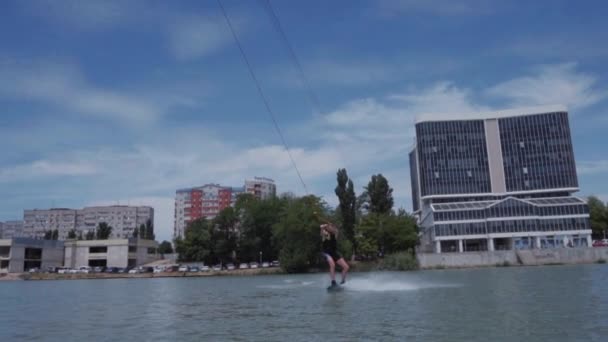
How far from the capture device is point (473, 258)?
81562mm

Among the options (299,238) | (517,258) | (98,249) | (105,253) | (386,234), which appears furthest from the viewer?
(98,249)

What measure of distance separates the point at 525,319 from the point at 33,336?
1363cm

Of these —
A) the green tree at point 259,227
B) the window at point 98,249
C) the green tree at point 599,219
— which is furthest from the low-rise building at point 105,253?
the green tree at point 599,219

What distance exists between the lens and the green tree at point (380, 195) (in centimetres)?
9025

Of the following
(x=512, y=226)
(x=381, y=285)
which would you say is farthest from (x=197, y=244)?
(x=381, y=285)

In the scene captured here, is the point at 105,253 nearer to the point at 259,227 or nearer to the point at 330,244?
the point at 259,227

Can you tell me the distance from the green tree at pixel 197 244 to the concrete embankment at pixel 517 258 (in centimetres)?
4405

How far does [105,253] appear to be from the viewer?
119562mm

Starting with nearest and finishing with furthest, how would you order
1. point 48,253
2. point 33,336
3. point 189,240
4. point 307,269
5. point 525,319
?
point 525,319, point 33,336, point 307,269, point 189,240, point 48,253

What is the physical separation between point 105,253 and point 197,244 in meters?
30.2

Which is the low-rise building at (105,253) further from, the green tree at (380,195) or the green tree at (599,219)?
the green tree at (599,219)

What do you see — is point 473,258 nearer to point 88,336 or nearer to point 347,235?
point 347,235

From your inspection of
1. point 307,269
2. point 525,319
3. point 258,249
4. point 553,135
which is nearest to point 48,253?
point 258,249

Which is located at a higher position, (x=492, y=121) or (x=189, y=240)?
(x=492, y=121)
